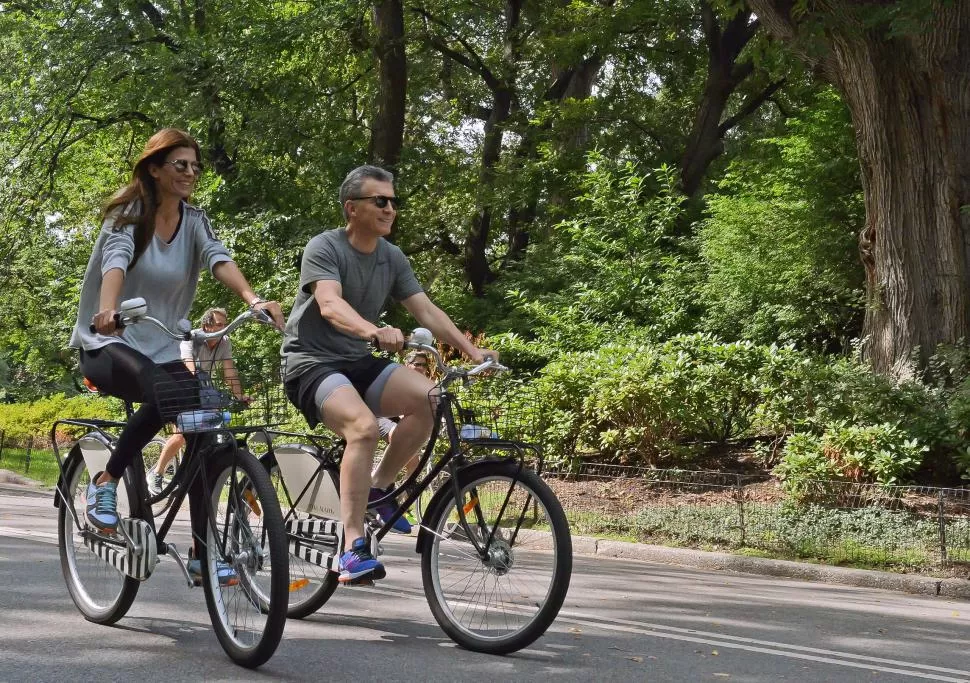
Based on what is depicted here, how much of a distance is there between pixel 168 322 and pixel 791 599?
15.7 ft

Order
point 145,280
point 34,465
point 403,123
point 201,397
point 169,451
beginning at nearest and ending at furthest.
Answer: point 201,397
point 145,280
point 169,451
point 34,465
point 403,123

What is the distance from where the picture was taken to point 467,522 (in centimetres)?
545

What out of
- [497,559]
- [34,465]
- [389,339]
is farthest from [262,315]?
[34,465]

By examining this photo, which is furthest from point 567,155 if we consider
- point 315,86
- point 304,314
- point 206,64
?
point 304,314

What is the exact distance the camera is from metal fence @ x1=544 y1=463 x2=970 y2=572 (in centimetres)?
1087

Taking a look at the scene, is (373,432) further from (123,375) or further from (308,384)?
(123,375)

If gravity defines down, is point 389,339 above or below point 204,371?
above

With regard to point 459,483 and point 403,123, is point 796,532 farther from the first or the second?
point 403,123

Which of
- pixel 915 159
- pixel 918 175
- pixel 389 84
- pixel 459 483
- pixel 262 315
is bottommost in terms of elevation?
pixel 459 483

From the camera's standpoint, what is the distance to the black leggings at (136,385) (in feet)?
17.2

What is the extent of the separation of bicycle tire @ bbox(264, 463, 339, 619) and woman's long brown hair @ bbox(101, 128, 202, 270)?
125cm

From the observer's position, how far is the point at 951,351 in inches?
564

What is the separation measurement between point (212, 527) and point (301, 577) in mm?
862

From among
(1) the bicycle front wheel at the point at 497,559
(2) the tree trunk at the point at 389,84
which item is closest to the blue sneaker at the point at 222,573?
(1) the bicycle front wheel at the point at 497,559
